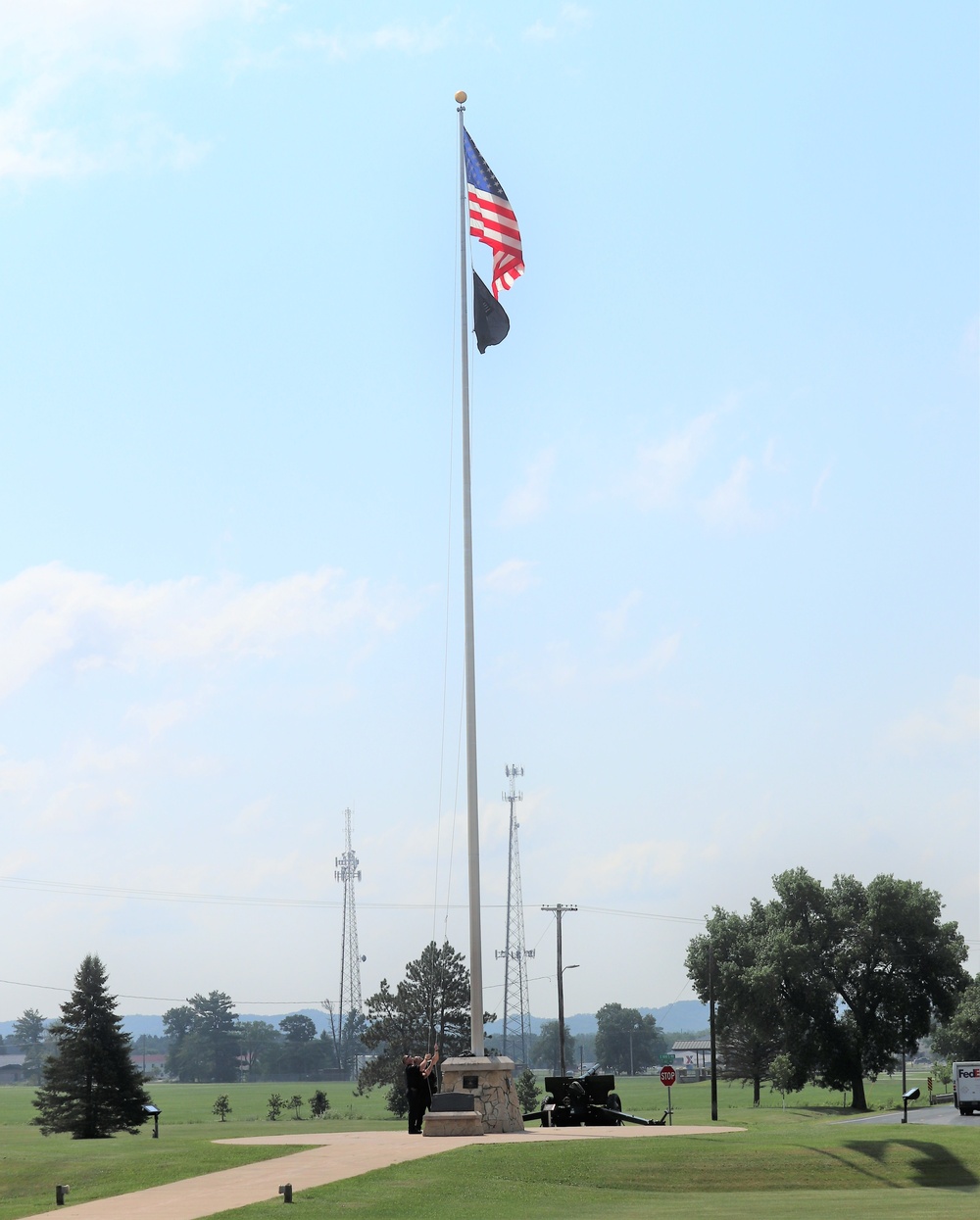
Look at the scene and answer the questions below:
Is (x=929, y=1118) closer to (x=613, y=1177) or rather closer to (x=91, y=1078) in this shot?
(x=91, y=1078)

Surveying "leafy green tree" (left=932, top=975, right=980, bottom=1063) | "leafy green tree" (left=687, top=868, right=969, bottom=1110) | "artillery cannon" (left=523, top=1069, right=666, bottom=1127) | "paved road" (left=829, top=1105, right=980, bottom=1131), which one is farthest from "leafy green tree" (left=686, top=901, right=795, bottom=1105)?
"artillery cannon" (left=523, top=1069, right=666, bottom=1127)

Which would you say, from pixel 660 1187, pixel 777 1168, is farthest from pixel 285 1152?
pixel 777 1168

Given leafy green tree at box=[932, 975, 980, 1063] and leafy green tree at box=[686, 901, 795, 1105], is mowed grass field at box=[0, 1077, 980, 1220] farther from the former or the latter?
leafy green tree at box=[932, 975, 980, 1063]

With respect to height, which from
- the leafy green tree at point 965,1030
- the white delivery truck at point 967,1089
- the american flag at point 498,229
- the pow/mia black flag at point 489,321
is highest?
the american flag at point 498,229

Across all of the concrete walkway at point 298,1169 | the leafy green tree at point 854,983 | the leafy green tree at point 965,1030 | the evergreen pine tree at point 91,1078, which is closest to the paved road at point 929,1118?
the leafy green tree at point 854,983

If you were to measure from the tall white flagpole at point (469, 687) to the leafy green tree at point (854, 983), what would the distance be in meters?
44.1

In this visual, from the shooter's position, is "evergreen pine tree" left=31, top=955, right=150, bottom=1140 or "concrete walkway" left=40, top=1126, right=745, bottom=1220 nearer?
"concrete walkway" left=40, top=1126, right=745, bottom=1220

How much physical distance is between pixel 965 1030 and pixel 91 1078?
67512mm

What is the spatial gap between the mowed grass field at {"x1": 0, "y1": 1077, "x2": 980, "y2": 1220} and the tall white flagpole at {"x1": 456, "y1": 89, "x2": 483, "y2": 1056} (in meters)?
3.36

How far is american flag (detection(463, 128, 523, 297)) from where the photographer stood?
29.6m

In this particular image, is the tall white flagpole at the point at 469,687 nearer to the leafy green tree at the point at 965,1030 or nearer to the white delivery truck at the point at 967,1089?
the white delivery truck at the point at 967,1089

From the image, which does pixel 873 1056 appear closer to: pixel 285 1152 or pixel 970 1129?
pixel 970 1129

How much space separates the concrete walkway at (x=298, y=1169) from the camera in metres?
18.8

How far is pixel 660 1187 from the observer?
2191 centimetres
